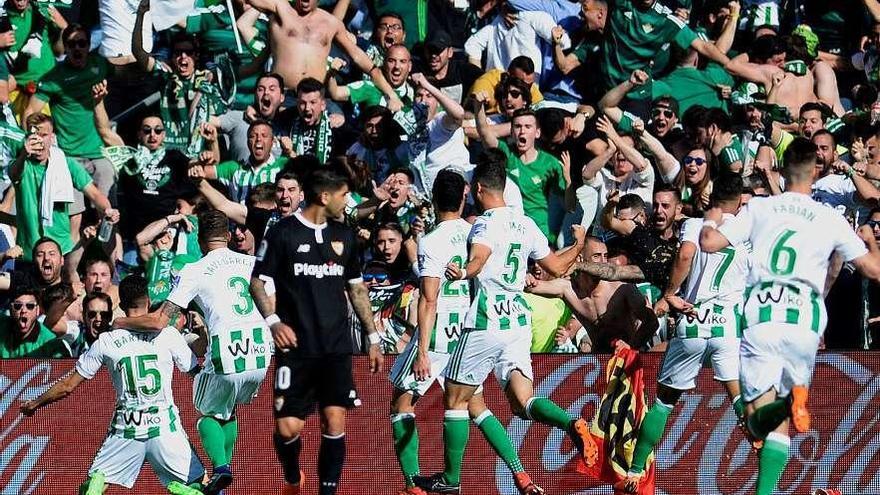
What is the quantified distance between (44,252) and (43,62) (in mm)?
2950

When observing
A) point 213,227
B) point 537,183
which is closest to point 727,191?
point 537,183

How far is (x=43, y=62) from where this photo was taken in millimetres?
17562

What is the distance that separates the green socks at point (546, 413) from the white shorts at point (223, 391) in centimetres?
204

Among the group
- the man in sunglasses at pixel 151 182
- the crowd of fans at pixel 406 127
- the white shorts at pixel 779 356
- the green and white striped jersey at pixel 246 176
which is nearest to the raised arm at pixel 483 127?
the crowd of fans at pixel 406 127

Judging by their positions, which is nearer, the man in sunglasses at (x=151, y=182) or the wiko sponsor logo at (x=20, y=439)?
the wiko sponsor logo at (x=20, y=439)

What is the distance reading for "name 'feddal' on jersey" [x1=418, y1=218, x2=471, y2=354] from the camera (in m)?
12.8

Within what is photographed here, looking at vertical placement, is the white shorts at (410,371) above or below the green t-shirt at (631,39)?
below

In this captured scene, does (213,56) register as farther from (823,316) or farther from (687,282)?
(823,316)

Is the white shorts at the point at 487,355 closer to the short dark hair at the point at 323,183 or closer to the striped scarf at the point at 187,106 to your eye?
the short dark hair at the point at 323,183

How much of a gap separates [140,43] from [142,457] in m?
A: 6.10

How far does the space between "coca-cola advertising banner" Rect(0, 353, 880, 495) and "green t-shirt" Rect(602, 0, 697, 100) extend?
179 inches

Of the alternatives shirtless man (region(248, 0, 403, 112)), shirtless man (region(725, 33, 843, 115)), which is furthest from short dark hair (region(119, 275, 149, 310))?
shirtless man (region(725, 33, 843, 115))

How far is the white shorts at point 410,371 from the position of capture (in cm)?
1318

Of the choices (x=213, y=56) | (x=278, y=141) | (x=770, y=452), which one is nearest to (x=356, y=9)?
(x=213, y=56)
